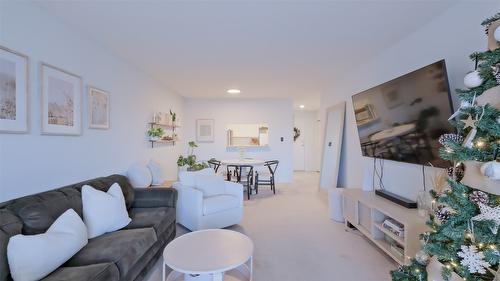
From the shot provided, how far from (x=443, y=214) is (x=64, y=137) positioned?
315 cm

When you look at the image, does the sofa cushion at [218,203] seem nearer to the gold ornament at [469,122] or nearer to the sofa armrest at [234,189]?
the sofa armrest at [234,189]

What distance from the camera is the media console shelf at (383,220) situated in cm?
195

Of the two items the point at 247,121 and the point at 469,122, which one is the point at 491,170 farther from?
the point at 247,121

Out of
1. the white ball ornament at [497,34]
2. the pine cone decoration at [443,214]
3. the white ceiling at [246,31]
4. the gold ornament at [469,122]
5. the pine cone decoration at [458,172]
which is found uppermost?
the white ceiling at [246,31]

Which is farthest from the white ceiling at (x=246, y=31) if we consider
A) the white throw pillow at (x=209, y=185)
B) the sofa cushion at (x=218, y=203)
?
the sofa cushion at (x=218, y=203)

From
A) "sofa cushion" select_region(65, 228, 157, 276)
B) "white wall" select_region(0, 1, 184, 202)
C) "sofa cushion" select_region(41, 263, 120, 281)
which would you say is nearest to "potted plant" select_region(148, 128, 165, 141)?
"white wall" select_region(0, 1, 184, 202)

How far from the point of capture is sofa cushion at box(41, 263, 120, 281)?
1.34 m

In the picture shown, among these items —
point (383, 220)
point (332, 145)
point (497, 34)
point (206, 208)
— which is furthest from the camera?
point (332, 145)

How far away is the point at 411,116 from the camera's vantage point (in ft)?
7.45

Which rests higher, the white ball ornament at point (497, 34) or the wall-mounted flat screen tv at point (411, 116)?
the white ball ornament at point (497, 34)

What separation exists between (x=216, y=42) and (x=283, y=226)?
2611 mm

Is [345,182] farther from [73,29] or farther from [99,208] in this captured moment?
[73,29]

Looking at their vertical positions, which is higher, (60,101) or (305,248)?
(60,101)

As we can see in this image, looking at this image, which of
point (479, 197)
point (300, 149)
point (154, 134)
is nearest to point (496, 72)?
point (479, 197)
